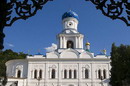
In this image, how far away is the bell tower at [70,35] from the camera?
41.2m

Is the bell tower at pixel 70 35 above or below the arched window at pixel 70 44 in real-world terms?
above

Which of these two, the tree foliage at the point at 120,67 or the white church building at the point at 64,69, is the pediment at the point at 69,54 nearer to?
the white church building at the point at 64,69

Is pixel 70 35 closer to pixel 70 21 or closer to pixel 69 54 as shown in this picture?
pixel 70 21

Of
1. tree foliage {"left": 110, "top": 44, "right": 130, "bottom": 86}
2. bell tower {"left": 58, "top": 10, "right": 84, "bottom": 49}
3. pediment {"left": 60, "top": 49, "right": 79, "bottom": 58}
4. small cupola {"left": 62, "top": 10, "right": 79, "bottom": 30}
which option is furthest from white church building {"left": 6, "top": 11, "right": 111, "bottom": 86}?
tree foliage {"left": 110, "top": 44, "right": 130, "bottom": 86}

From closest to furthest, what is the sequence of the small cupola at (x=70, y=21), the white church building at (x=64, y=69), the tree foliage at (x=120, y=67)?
the tree foliage at (x=120, y=67), the white church building at (x=64, y=69), the small cupola at (x=70, y=21)

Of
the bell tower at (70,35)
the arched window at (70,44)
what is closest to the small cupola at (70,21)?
the bell tower at (70,35)

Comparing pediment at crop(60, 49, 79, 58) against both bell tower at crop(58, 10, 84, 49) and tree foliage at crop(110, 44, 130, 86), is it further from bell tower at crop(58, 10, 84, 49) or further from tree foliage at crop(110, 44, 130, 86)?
tree foliage at crop(110, 44, 130, 86)

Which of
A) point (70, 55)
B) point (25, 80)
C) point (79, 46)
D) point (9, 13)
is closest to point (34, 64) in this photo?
point (25, 80)

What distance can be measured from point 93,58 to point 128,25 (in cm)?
3462

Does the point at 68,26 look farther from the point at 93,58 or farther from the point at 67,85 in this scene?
the point at 67,85

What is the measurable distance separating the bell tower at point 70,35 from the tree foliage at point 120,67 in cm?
1297

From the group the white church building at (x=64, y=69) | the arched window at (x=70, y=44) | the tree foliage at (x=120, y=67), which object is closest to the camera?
the tree foliage at (x=120, y=67)

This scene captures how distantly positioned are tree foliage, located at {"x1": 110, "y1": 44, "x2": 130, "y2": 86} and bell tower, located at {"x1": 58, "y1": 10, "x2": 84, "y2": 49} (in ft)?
42.5

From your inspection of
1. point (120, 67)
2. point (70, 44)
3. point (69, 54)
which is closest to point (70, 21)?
point (70, 44)
